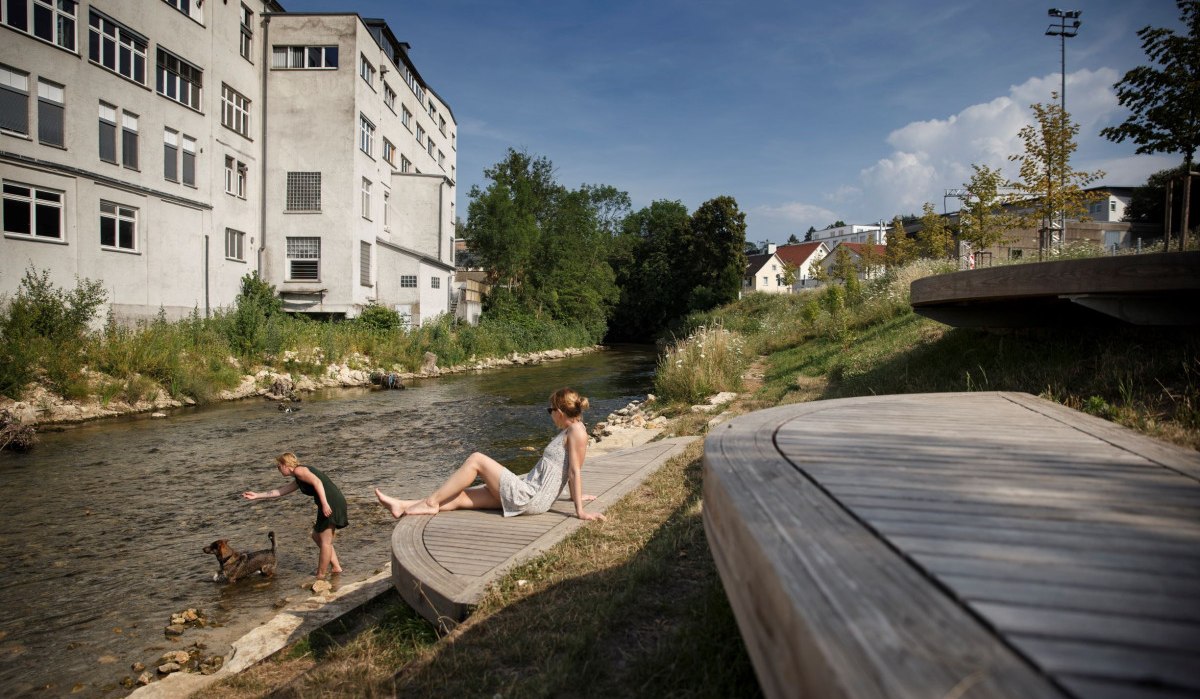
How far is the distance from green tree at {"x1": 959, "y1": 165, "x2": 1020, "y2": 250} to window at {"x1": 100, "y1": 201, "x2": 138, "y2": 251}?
2467 cm

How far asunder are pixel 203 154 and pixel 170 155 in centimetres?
155

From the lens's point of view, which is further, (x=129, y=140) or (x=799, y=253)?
(x=799, y=253)

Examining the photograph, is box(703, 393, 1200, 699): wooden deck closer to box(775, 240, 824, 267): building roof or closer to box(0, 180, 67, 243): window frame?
box(0, 180, 67, 243): window frame

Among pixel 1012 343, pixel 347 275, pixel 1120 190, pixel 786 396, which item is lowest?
pixel 786 396

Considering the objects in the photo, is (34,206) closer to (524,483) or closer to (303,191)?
(303,191)

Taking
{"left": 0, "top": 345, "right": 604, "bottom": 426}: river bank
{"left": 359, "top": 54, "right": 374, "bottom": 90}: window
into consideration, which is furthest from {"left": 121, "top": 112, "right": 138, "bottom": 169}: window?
{"left": 359, "top": 54, "right": 374, "bottom": 90}: window

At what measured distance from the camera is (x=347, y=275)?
28.5m

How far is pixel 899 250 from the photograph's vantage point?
34688 millimetres

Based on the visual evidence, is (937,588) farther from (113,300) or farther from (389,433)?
(113,300)

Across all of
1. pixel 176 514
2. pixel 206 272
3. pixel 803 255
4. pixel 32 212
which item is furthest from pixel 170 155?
pixel 803 255

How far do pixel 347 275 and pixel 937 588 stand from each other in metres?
29.5

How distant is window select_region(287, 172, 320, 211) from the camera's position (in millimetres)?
28125

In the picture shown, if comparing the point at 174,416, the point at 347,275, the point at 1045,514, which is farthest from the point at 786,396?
the point at 347,275

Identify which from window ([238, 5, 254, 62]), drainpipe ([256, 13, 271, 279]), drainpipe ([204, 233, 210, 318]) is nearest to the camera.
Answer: drainpipe ([204, 233, 210, 318])
